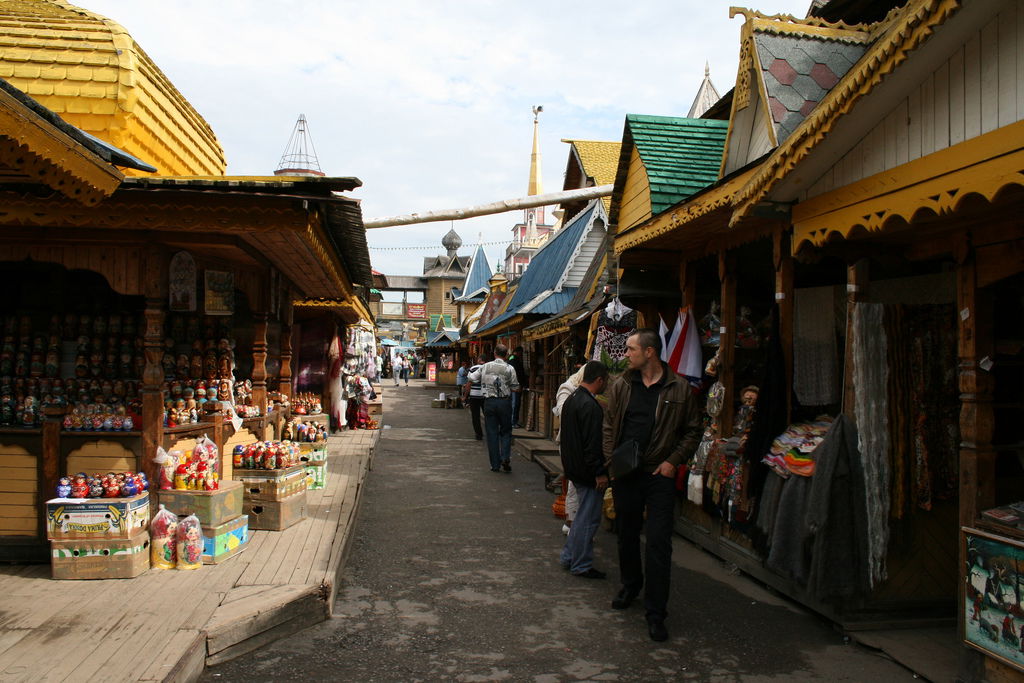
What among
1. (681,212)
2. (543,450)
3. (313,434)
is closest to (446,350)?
(543,450)

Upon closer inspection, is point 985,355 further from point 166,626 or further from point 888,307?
point 166,626

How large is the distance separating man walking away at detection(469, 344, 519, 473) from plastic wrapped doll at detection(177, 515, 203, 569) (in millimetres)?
6641

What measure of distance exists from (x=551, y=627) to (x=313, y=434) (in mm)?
5172

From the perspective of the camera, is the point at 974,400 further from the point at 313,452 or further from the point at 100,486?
the point at 313,452

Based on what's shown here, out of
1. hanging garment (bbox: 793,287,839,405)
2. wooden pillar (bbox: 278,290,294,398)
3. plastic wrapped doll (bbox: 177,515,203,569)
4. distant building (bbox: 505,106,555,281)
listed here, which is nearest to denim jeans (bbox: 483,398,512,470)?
wooden pillar (bbox: 278,290,294,398)

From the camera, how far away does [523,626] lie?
16.5 feet

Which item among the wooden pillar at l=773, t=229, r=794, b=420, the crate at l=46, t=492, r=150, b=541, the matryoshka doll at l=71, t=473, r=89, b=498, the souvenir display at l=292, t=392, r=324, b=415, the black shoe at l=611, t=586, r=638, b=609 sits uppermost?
the wooden pillar at l=773, t=229, r=794, b=420

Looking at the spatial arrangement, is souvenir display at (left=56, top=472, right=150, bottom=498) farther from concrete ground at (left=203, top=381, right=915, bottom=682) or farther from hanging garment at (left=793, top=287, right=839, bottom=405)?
hanging garment at (left=793, top=287, right=839, bottom=405)

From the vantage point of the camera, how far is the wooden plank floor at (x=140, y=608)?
12.3ft

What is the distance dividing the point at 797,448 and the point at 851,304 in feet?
3.66

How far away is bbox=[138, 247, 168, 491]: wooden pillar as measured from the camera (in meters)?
5.80

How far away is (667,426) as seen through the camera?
16.2ft

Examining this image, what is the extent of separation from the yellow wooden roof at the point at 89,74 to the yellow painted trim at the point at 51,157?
7.29 ft

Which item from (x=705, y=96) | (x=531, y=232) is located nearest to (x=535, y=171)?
(x=531, y=232)
